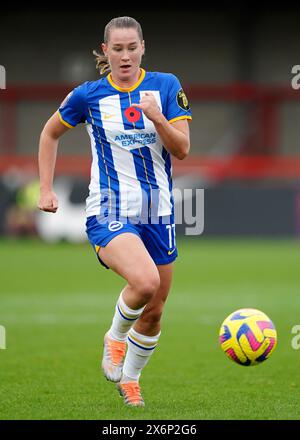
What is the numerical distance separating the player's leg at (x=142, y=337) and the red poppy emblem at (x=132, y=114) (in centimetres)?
92

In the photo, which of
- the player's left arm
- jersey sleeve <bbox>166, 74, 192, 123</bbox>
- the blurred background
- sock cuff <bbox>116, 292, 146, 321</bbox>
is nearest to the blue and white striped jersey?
jersey sleeve <bbox>166, 74, 192, 123</bbox>

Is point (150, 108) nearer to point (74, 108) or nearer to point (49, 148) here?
point (74, 108)

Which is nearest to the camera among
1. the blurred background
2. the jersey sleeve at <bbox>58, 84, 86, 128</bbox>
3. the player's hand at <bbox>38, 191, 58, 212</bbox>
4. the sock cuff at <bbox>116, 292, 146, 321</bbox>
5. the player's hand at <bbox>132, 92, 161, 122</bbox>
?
the player's hand at <bbox>132, 92, 161, 122</bbox>

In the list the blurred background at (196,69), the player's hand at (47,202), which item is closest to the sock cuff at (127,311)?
the player's hand at (47,202)

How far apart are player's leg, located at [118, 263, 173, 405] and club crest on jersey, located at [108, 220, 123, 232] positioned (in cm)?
38

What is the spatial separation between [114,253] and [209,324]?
4710mm

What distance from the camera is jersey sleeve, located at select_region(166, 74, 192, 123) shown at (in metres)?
5.90

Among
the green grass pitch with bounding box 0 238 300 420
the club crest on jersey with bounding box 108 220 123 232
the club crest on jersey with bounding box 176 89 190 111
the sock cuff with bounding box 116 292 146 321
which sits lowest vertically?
the green grass pitch with bounding box 0 238 300 420

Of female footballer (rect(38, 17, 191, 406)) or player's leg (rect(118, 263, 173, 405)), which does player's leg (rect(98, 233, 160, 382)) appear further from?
player's leg (rect(118, 263, 173, 405))

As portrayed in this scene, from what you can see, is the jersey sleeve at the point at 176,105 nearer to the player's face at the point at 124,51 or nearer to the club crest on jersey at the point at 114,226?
the player's face at the point at 124,51

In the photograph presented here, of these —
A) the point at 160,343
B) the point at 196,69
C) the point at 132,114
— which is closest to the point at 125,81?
the point at 132,114

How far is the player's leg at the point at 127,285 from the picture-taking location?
557 centimetres

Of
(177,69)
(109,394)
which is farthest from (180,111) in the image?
(177,69)

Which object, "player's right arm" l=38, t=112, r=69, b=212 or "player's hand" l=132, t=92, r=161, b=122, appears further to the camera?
"player's right arm" l=38, t=112, r=69, b=212
